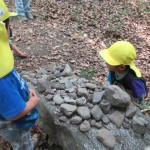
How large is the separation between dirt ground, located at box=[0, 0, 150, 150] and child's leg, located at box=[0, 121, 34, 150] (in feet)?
6.55

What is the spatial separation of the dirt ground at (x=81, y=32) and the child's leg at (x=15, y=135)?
6.55 ft

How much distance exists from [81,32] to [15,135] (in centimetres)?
374

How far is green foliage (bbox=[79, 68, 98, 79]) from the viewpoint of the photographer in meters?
4.58

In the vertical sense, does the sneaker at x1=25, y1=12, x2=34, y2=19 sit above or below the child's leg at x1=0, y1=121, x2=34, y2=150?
below

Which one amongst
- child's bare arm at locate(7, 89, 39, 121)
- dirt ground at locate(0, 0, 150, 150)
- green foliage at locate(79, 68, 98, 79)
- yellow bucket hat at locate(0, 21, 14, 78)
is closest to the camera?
yellow bucket hat at locate(0, 21, 14, 78)

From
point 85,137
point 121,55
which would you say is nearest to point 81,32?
point 121,55

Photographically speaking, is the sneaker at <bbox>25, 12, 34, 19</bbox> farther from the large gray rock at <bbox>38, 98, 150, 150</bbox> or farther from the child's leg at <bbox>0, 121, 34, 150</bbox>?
the child's leg at <bbox>0, 121, 34, 150</bbox>

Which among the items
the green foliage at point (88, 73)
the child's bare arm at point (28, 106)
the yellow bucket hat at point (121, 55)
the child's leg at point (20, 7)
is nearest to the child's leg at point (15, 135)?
the child's bare arm at point (28, 106)

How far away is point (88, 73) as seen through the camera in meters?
4.68

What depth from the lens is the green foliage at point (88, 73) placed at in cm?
458

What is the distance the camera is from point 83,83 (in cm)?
349

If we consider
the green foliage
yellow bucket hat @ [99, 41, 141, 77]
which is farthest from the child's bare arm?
the green foliage

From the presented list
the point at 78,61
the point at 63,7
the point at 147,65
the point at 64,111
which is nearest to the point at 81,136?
the point at 64,111

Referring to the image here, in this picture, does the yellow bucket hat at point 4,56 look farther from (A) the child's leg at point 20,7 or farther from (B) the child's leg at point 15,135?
(A) the child's leg at point 20,7
